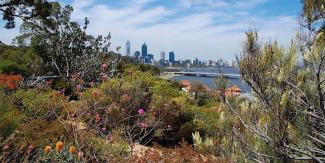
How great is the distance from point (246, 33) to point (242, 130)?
4.91 feet

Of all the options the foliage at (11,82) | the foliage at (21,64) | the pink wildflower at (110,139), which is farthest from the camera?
the foliage at (21,64)

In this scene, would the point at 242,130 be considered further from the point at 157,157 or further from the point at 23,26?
the point at 23,26

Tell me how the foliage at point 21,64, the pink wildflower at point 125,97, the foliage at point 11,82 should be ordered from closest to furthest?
the pink wildflower at point 125,97 → the foliage at point 11,82 → the foliage at point 21,64

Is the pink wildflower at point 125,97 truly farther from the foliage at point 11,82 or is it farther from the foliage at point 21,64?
the foliage at point 21,64

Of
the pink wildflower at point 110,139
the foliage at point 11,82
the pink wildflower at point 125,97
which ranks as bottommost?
the pink wildflower at point 110,139

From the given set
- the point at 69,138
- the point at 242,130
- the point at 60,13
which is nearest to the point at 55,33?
the point at 60,13

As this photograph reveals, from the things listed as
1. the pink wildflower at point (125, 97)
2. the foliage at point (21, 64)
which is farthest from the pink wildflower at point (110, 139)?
the foliage at point (21, 64)

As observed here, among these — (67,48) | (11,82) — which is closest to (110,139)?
(11,82)

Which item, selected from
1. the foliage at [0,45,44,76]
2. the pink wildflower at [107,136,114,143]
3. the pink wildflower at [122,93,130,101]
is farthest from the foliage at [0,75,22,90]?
the pink wildflower at [107,136,114,143]

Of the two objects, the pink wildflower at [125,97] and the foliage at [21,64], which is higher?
the foliage at [21,64]

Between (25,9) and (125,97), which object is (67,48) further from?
(125,97)

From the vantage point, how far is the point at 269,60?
3.89m

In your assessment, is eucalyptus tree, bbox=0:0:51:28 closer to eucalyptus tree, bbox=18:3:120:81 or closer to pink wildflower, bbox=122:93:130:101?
eucalyptus tree, bbox=18:3:120:81

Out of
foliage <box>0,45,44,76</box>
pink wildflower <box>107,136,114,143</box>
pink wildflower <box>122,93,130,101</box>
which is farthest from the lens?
foliage <box>0,45,44,76</box>
